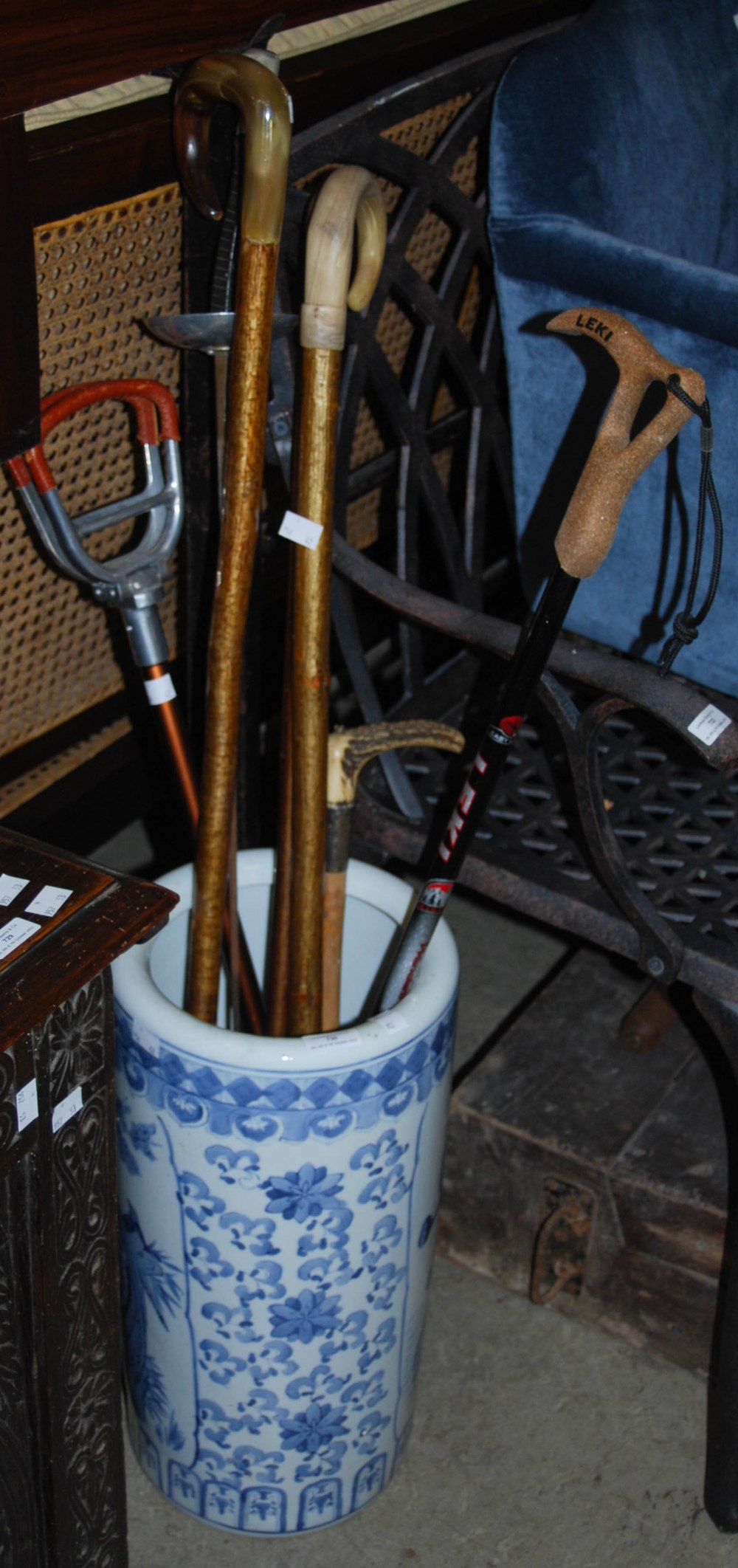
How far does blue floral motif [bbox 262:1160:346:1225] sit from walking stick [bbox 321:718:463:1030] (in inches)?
7.4

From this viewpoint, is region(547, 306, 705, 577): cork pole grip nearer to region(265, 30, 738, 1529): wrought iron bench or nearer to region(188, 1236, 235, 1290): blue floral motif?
region(265, 30, 738, 1529): wrought iron bench

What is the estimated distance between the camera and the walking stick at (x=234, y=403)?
3.58ft

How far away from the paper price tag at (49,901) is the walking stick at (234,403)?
26 centimetres

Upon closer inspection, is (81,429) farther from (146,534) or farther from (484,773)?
(484,773)

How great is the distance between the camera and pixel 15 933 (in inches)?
36.6

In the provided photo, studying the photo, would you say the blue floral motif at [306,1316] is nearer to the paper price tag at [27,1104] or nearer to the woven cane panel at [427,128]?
the paper price tag at [27,1104]

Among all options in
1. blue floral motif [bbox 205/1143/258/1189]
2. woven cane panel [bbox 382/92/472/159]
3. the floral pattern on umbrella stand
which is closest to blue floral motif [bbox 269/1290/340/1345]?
the floral pattern on umbrella stand

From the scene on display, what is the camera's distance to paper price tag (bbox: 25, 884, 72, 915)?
948mm

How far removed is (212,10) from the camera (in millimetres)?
1202

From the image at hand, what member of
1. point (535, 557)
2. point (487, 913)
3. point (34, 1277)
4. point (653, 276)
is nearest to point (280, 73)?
point (653, 276)

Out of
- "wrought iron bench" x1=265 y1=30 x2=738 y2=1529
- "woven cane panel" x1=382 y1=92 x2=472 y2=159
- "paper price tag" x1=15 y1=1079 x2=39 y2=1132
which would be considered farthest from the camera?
"woven cane panel" x1=382 y1=92 x2=472 y2=159

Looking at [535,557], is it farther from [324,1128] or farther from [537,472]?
[324,1128]

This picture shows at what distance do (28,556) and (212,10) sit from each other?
0.48 m

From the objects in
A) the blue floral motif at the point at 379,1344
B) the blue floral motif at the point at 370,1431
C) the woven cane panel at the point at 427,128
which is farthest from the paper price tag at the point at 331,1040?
the woven cane panel at the point at 427,128
